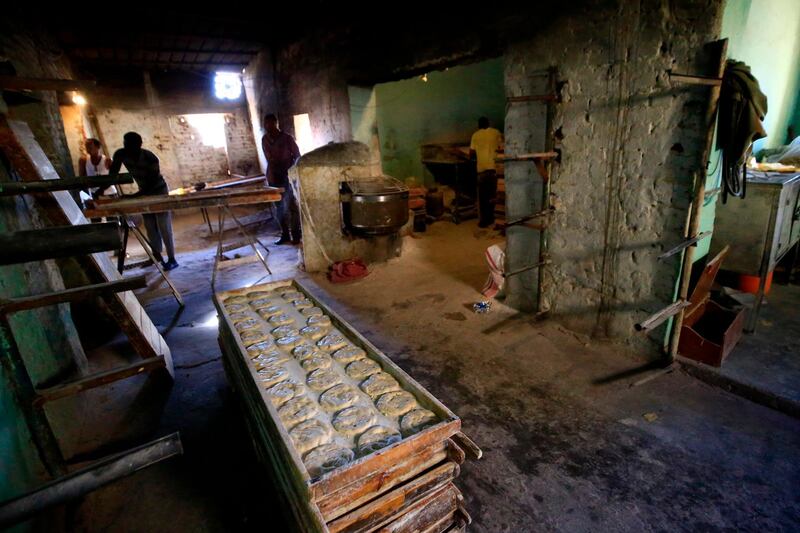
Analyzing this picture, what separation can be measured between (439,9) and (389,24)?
4.05 ft

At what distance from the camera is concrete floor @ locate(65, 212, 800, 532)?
215 centimetres

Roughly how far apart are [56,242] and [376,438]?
131 cm

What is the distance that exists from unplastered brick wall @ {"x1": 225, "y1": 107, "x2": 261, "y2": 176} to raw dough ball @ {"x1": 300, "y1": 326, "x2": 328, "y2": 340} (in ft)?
40.7

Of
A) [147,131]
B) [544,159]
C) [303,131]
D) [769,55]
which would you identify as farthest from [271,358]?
[147,131]

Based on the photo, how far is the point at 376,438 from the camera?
1653 millimetres

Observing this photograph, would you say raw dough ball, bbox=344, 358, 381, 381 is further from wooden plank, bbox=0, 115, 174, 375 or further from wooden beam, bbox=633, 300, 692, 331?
wooden plank, bbox=0, 115, 174, 375

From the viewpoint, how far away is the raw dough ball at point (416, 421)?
1.69 metres

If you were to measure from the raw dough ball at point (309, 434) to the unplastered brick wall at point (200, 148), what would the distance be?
13.2m

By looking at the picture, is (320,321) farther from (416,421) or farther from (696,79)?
(696,79)

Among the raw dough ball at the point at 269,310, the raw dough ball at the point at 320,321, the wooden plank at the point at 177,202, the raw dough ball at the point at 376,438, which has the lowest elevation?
the raw dough ball at the point at 376,438

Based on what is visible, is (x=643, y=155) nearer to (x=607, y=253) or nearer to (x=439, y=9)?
(x=607, y=253)

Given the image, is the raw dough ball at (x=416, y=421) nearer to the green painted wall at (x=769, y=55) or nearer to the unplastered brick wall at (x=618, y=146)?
the unplastered brick wall at (x=618, y=146)

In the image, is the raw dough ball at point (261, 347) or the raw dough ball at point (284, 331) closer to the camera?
the raw dough ball at point (261, 347)

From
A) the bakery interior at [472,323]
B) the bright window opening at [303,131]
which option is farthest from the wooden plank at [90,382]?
the bright window opening at [303,131]
